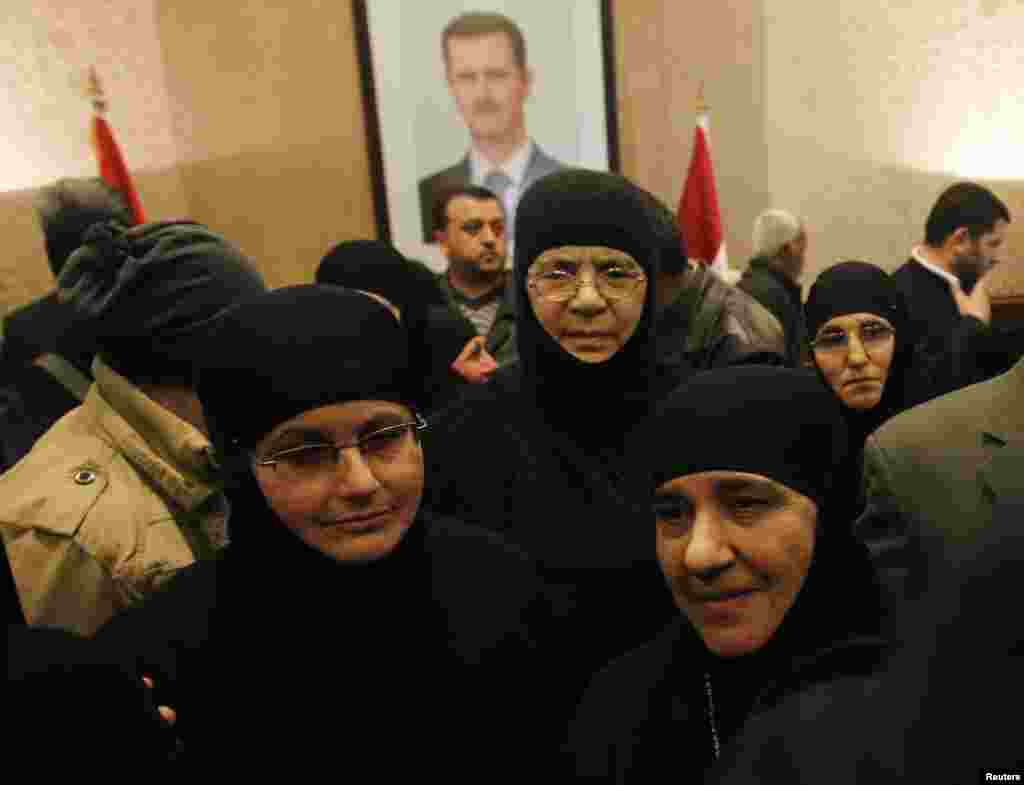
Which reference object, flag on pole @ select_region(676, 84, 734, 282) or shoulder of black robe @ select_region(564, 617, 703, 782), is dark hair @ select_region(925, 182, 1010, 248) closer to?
flag on pole @ select_region(676, 84, 734, 282)

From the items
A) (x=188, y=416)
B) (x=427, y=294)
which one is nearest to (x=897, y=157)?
(x=427, y=294)

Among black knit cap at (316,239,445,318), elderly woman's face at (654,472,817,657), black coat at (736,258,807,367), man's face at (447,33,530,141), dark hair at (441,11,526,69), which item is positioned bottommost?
black coat at (736,258,807,367)

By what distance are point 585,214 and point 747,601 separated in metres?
1.08

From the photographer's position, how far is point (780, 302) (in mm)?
4285

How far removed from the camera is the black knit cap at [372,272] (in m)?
2.92

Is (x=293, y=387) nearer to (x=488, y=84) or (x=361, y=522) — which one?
(x=361, y=522)

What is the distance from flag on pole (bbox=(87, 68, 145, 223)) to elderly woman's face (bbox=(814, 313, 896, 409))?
3646mm

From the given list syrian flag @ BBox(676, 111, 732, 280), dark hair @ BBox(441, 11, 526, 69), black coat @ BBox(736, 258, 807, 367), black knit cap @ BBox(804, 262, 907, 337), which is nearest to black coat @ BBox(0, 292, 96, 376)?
black knit cap @ BBox(804, 262, 907, 337)

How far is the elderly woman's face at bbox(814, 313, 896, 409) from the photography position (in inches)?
103

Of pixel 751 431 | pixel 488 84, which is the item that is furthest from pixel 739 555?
pixel 488 84

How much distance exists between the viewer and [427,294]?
3602 millimetres

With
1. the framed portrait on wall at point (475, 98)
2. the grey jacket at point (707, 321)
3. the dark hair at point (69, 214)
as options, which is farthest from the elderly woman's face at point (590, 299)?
the framed portrait on wall at point (475, 98)

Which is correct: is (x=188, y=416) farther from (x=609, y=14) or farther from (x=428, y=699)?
(x=609, y=14)

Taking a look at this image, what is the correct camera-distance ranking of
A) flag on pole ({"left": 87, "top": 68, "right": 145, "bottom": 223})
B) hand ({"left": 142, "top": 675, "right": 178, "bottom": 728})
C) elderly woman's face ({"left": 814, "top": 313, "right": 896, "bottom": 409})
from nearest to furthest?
hand ({"left": 142, "top": 675, "right": 178, "bottom": 728}) → elderly woman's face ({"left": 814, "top": 313, "right": 896, "bottom": 409}) → flag on pole ({"left": 87, "top": 68, "right": 145, "bottom": 223})
